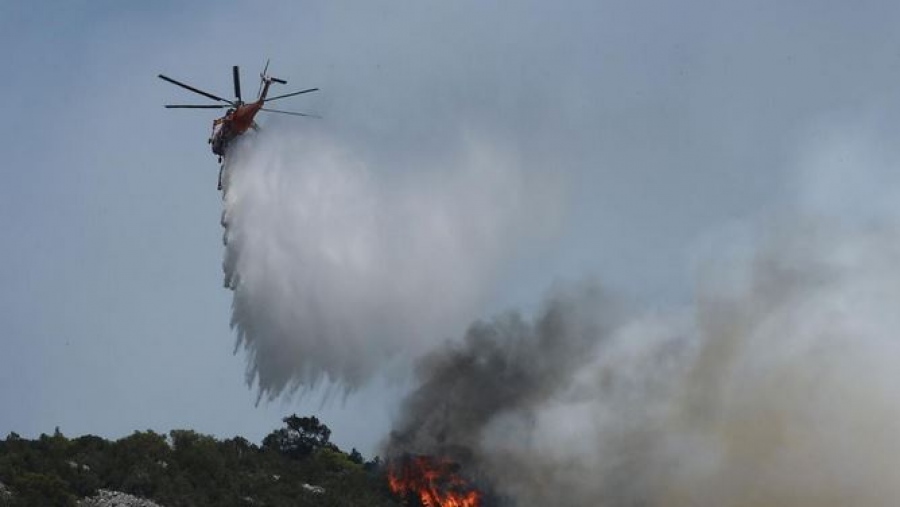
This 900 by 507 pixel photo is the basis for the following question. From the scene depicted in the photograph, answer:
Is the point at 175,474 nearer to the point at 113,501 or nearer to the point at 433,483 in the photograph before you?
the point at 113,501

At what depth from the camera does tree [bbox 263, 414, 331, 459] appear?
156m

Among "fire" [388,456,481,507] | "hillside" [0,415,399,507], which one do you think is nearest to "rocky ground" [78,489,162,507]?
"hillside" [0,415,399,507]

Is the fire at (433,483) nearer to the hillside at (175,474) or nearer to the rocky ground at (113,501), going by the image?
the hillside at (175,474)

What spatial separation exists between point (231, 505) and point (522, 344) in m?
22.0

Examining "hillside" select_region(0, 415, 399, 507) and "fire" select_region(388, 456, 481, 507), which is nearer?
"hillside" select_region(0, 415, 399, 507)

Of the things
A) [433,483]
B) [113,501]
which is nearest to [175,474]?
[113,501]

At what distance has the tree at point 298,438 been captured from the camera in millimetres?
155875

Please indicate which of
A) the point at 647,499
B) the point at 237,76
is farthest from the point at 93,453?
the point at 647,499

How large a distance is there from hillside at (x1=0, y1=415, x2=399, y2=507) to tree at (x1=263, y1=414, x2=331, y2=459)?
1.65m

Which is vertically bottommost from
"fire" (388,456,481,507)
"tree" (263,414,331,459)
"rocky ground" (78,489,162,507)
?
"rocky ground" (78,489,162,507)

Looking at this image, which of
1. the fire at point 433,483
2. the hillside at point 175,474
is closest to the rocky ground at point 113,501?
the hillside at point 175,474

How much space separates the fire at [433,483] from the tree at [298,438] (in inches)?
975

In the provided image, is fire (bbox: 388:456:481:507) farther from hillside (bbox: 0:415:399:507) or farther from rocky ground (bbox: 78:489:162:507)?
rocky ground (bbox: 78:489:162:507)

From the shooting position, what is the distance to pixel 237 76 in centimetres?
11981
